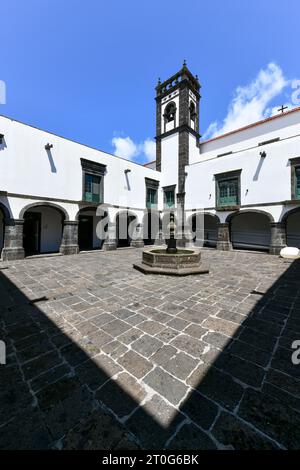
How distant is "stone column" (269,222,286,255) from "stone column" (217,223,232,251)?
273 cm

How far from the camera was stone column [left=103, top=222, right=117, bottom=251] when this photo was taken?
13555 mm

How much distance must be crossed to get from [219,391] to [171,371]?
517 mm

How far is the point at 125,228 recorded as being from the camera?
16.7 metres

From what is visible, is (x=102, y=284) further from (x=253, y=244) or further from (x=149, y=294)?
(x=253, y=244)

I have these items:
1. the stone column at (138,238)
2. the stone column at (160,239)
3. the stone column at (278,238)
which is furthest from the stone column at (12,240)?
the stone column at (278,238)

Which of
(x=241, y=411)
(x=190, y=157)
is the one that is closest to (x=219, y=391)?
(x=241, y=411)

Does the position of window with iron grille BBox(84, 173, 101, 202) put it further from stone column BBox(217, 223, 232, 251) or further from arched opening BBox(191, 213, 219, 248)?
stone column BBox(217, 223, 232, 251)

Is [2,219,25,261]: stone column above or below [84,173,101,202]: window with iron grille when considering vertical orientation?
below

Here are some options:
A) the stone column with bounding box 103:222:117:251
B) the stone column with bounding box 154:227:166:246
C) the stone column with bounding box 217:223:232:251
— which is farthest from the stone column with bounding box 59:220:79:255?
the stone column with bounding box 217:223:232:251

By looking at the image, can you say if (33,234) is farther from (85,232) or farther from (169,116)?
(169,116)

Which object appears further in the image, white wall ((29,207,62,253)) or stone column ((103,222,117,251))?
stone column ((103,222,117,251))

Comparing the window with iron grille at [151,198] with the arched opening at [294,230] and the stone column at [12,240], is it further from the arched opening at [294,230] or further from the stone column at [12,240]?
the arched opening at [294,230]

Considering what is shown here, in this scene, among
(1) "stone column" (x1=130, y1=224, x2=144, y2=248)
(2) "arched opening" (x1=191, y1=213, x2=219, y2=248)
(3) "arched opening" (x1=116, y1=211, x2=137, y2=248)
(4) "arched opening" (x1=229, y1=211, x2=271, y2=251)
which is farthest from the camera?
(2) "arched opening" (x1=191, y1=213, x2=219, y2=248)

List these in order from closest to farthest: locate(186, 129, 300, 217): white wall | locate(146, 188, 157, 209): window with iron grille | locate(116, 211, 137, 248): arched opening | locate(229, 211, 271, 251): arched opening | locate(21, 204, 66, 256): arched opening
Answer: locate(186, 129, 300, 217): white wall
locate(21, 204, 66, 256): arched opening
locate(229, 211, 271, 251): arched opening
locate(116, 211, 137, 248): arched opening
locate(146, 188, 157, 209): window with iron grille
